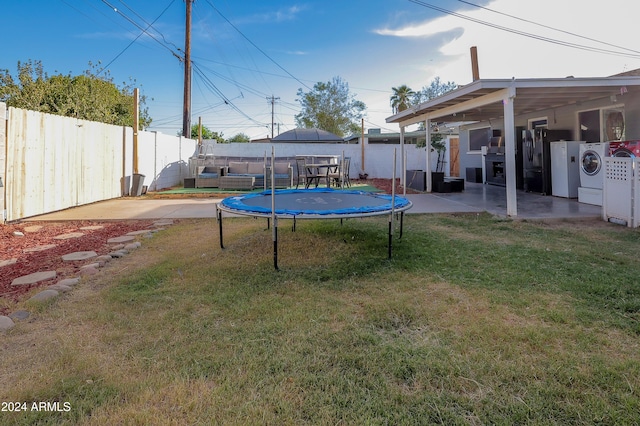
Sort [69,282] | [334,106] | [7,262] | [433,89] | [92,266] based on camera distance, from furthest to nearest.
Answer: [433,89] → [334,106] → [7,262] → [92,266] → [69,282]

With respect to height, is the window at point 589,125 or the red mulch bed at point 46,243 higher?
the window at point 589,125

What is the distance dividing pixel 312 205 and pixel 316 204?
94 millimetres

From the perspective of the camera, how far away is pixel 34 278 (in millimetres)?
2949

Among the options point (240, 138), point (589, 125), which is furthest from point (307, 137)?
point (240, 138)

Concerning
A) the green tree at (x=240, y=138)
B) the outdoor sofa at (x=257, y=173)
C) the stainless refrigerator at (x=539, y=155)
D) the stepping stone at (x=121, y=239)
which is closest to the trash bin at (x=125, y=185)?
the outdoor sofa at (x=257, y=173)

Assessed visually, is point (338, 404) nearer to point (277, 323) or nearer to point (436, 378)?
point (436, 378)

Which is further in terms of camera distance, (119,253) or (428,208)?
(428,208)

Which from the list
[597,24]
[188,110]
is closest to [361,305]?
[188,110]

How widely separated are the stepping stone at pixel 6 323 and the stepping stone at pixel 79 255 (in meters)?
1.41

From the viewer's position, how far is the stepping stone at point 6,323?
2.07m

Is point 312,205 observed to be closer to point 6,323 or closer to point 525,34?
point 6,323

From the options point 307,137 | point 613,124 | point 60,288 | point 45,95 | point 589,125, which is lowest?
point 60,288

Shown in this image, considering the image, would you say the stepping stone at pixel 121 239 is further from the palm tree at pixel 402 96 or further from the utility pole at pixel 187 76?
the palm tree at pixel 402 96

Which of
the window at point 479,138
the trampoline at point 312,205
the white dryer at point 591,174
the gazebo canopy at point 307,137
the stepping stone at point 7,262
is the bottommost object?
the stepping stone at point 7,262
